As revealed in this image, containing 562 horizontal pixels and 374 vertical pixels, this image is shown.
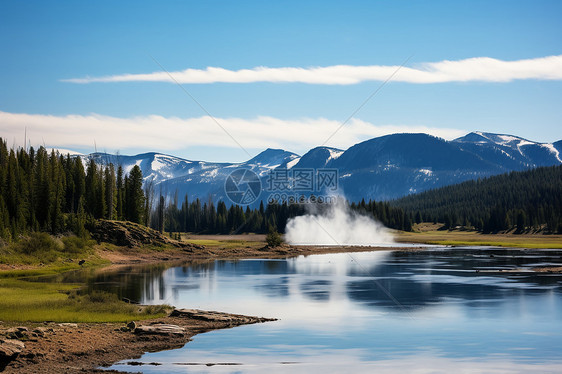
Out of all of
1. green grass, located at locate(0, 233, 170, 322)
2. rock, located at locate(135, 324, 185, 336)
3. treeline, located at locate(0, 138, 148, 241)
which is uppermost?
treeline, located at locate(0, 138, 148, 241)

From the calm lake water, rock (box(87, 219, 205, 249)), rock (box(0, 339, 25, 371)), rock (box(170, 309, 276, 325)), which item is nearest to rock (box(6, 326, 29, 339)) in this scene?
rock (box(0, 339, 25, 371))

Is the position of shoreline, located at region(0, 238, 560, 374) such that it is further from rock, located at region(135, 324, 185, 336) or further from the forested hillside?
the forested hillside

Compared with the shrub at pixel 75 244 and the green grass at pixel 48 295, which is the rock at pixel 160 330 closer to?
the green grass at pixel 48 295

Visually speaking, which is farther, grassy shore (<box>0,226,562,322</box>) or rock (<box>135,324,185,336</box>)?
grassy shore (<box>0,226,562,322</box>)

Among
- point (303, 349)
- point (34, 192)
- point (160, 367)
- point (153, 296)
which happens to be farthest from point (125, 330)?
point (34, 192)

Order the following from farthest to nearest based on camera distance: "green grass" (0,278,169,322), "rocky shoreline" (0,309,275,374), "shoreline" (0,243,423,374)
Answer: "green grass" (0,278,169,322)
"shoreline" (0,243,423,374)
"rocky shoreline" (0,309,275,374)

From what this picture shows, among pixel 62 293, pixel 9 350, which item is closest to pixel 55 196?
pixel 62 293

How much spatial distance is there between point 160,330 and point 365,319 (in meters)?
14.9

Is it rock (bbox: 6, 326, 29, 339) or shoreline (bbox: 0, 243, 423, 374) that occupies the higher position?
rock (bbox: 6, 326, 29, 339)

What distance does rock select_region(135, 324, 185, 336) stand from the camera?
3089 cm

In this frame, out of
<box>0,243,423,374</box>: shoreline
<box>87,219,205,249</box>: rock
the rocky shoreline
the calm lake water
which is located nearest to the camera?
the rocky shoreline

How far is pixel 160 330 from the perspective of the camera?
31297mm

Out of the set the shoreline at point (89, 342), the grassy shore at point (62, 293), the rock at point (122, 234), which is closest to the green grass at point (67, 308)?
the grassy shore at point (62, 293)

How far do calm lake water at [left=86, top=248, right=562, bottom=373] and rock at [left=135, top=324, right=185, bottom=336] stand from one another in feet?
5.05
